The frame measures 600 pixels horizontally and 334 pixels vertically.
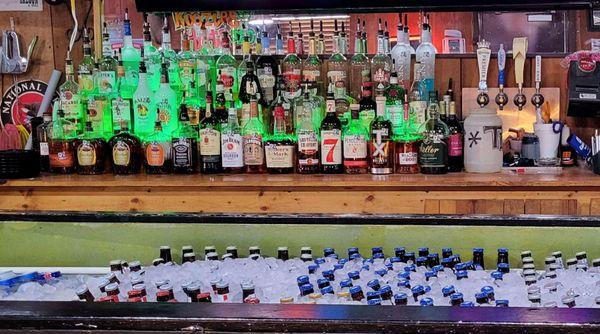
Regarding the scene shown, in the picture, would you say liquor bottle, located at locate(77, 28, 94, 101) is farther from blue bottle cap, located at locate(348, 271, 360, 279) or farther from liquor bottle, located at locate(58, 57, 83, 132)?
blue bottle cap, located at locate(348, 271, 360, 279)

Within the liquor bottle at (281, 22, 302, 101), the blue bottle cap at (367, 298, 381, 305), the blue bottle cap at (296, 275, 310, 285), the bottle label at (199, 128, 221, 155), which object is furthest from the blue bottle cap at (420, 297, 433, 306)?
the liquor bottle at (281, 22, 302, 101)

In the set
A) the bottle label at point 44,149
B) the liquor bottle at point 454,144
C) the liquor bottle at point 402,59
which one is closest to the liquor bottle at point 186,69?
the bottle label at point 44,149

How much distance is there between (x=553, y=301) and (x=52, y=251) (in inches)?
56.7

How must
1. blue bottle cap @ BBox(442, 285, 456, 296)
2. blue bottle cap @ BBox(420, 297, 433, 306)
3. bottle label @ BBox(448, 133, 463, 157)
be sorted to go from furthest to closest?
bottle label @ BBox(448, 133, 463, 157)
blue bottle cap @ BBox(442, 285, 456, 296)
blue bottle cap @ BBox(420, 297, 433, 306)

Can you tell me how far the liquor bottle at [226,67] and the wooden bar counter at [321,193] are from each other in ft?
1.59

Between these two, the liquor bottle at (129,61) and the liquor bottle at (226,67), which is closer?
the liquor bottle at (226,67)

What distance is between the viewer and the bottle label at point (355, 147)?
11.0ft

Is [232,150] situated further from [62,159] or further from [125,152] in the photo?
[62,159]

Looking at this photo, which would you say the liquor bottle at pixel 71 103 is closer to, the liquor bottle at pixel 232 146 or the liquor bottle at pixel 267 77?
the liquor bottle at pixel 232 146

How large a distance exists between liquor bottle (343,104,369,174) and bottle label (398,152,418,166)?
17 centimetres

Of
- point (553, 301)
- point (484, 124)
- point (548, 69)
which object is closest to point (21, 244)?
point (553, 301)

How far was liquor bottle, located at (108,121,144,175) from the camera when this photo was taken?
139 inches

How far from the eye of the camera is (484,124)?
3354mm

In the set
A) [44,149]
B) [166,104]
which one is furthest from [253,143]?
[44,149]
